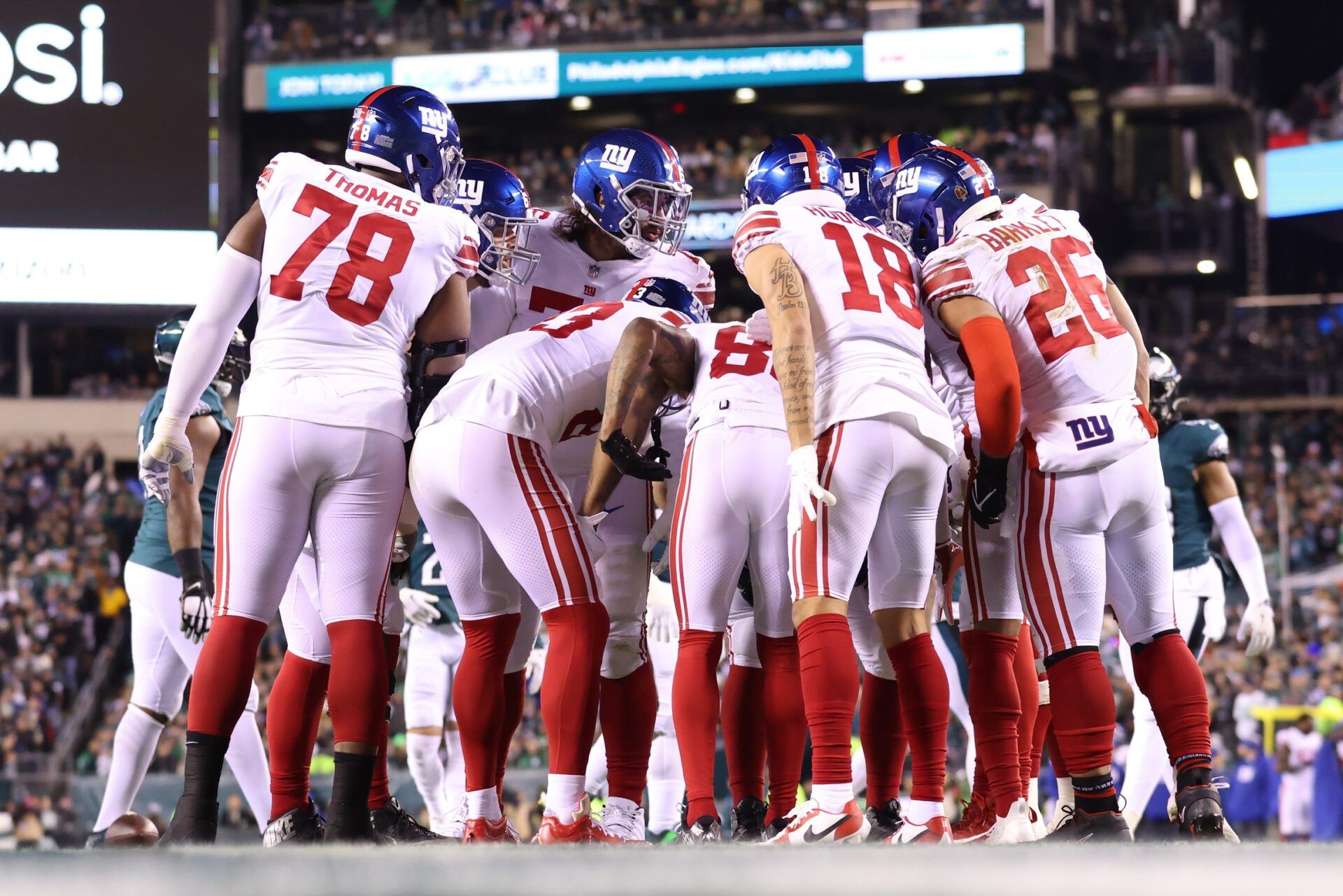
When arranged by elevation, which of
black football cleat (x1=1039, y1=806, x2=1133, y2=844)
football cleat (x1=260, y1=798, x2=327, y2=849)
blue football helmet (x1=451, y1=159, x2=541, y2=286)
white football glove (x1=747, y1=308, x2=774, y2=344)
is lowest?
football cleat (x1=260, y1=798, x2=327, y2=849)

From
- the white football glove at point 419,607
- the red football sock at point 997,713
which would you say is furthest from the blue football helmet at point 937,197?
the white football glove at point 419,607

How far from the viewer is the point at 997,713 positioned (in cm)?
517

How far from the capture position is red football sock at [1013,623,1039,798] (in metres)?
5.86

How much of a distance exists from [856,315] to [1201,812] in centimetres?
193

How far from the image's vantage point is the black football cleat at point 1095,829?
180 inches

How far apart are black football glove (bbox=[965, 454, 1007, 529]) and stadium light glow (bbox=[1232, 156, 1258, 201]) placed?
27494 millimetres

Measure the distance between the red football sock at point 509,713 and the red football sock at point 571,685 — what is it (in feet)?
1.27

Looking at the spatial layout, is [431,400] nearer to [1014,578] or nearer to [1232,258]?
[1014,578]

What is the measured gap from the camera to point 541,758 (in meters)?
13.4

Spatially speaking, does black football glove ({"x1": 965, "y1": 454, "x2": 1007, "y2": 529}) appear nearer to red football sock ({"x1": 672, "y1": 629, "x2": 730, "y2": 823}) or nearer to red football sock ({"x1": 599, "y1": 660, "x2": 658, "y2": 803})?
red football sock ({"x1": 672, "y1": 629, "x2": 730, "y2": 823})

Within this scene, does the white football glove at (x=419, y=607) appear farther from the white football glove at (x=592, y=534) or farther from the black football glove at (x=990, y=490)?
the black football glove at (x=990, y=490)

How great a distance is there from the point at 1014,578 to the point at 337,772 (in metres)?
2.40

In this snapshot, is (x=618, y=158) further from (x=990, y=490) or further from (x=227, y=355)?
(x=227, y=355)

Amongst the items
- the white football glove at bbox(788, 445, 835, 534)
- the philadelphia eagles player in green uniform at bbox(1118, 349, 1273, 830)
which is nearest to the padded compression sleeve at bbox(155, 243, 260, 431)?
the white football glove at bbox(788, 445, 835, 534)
